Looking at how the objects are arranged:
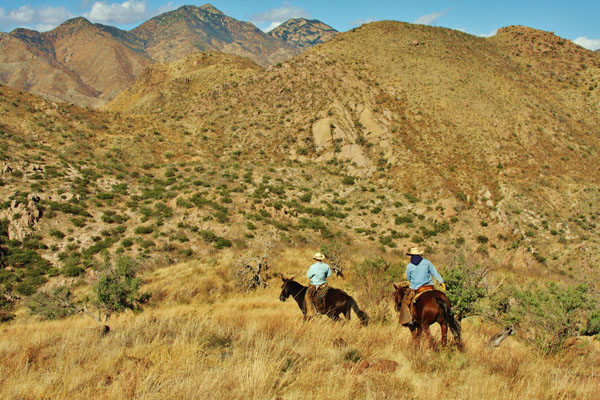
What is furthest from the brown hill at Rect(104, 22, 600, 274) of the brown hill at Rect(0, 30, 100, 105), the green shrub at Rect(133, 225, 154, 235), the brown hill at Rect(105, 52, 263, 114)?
the brown hill at Rect(0, 30, 100, 105)

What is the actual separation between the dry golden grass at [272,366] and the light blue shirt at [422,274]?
4.08 ft

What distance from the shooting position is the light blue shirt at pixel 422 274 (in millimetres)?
7074

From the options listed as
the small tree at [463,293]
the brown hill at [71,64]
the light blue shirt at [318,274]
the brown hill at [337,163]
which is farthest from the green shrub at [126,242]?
the brown hill at [71,64]

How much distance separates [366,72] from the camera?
46.1 metres

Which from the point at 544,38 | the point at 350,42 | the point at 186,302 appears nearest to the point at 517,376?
the point at 186,302

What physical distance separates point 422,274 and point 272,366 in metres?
4.05

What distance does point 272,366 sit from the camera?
4602 mm

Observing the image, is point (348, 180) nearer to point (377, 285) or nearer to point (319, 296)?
point (377, 285)

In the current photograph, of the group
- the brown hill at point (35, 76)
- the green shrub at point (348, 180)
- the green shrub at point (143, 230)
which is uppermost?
the brown hill at point (35, 76)

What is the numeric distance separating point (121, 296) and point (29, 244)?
10.7 metres

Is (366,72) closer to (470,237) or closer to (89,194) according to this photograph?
(470,237)

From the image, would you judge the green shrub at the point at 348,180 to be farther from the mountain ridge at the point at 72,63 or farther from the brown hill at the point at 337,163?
the mountain ridge at the point at 72,63

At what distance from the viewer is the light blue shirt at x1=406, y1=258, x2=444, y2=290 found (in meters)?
7.07

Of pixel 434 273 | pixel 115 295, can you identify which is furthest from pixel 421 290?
pixel 115 295
